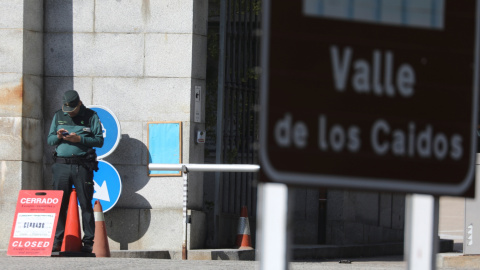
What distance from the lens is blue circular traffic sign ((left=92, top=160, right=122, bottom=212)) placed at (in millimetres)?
11430

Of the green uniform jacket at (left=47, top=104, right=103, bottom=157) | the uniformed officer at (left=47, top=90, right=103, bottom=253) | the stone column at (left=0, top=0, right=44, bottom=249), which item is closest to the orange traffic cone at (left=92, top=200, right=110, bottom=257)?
the uniformed officer at (left=47, top=90, right=103, bottom=253)

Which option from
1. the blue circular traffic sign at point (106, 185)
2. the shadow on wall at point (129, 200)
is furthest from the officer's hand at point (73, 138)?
the shadow on wall at point (129, 200)

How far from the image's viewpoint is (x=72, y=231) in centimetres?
1034

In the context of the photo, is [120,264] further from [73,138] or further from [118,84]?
[118,84]

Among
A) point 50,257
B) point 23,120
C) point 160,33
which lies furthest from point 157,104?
point 50,257

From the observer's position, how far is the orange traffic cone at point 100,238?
10633mm

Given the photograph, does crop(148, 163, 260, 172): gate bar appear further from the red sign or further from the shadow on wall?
Result: the red sign

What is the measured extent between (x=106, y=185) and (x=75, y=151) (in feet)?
Answer: 3.23

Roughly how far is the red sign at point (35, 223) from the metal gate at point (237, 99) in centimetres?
272

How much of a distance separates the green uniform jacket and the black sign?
8048 mm

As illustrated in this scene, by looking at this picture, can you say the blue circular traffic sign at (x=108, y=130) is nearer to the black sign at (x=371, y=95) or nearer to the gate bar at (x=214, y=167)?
the gate bar at (x=214, y=167)

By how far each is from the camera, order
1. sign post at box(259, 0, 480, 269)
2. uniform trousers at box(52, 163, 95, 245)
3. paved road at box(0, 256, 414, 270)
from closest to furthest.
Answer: sign post at box(259, 0, 480, 269) → paved road at box(0, 256, 414, 270) → uniform trousers at box(52, 163, 95, 245)

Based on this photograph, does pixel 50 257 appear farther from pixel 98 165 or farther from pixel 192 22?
pixel 192 22

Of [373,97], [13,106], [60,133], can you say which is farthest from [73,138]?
[373,97]
